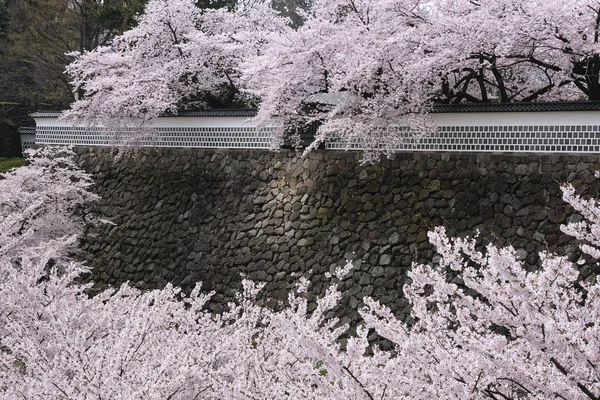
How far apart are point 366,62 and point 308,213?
96.0 inches

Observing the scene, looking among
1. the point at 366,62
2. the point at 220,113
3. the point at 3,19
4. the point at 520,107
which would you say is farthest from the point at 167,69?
the point at 3,19

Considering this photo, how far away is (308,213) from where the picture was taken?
10.4 metres

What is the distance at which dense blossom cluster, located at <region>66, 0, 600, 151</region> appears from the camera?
28.1ft

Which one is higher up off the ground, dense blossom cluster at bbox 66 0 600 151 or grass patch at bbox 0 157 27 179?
dense blossom cluster at bbox 66 0 600 151

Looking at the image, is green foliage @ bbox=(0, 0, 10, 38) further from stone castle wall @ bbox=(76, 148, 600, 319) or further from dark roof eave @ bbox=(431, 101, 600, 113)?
dark roof eave @ bbox=(431, 101, 600, 113)

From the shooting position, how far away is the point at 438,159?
937 centimetres

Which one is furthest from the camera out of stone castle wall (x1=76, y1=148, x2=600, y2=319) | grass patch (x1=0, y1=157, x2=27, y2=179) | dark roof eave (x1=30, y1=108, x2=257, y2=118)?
grass patch (x1=0, y1=157, x2=27, y2=179)

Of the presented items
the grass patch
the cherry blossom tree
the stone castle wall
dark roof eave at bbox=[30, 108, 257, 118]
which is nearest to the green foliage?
the grass patch

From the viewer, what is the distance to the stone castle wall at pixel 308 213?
8.47 metres

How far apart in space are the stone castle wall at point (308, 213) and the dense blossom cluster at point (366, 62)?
0.71 metres

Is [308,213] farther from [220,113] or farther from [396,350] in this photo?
[396,350]

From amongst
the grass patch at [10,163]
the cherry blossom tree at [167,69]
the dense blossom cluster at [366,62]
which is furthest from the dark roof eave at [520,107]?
the grass patch at [10,163]

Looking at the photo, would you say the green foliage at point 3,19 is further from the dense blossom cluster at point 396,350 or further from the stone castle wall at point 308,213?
the dense blossom cluster at point 396,350

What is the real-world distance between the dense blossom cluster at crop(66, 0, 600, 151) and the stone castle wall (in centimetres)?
71
